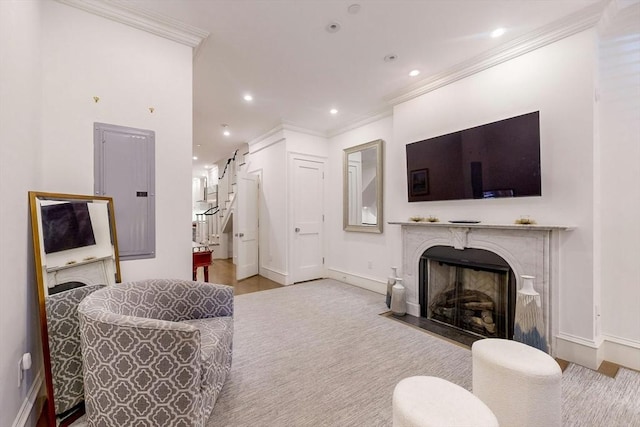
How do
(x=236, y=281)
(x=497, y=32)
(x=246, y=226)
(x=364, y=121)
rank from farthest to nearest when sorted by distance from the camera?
(x=246, y=226) → (x=236, y=281) → (x=364, y=121) → (x=497, y=32)

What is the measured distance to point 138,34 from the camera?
2238 millimetres

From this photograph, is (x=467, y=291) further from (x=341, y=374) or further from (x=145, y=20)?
(x=145, y=20)

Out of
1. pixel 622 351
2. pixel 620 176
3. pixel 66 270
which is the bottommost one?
pixel 622 351

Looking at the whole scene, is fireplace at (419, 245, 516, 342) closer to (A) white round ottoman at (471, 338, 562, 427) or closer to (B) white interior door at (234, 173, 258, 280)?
(A) white round ottoman at (471, 338, 562, 427)

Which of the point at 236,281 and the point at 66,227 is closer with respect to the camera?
the point at 66,227

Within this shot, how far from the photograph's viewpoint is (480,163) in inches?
106

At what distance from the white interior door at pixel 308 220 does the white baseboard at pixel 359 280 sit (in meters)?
0.27

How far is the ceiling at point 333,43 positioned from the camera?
2090mm

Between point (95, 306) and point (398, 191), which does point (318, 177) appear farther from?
point (95, 306)

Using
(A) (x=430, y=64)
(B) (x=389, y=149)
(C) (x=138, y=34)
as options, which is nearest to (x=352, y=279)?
(B) (x=389, y=149)

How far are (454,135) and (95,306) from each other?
11.1 feet

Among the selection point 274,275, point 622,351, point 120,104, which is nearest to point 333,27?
point 120,104

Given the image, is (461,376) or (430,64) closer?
(461,376)

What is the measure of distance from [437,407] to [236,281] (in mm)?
4400
